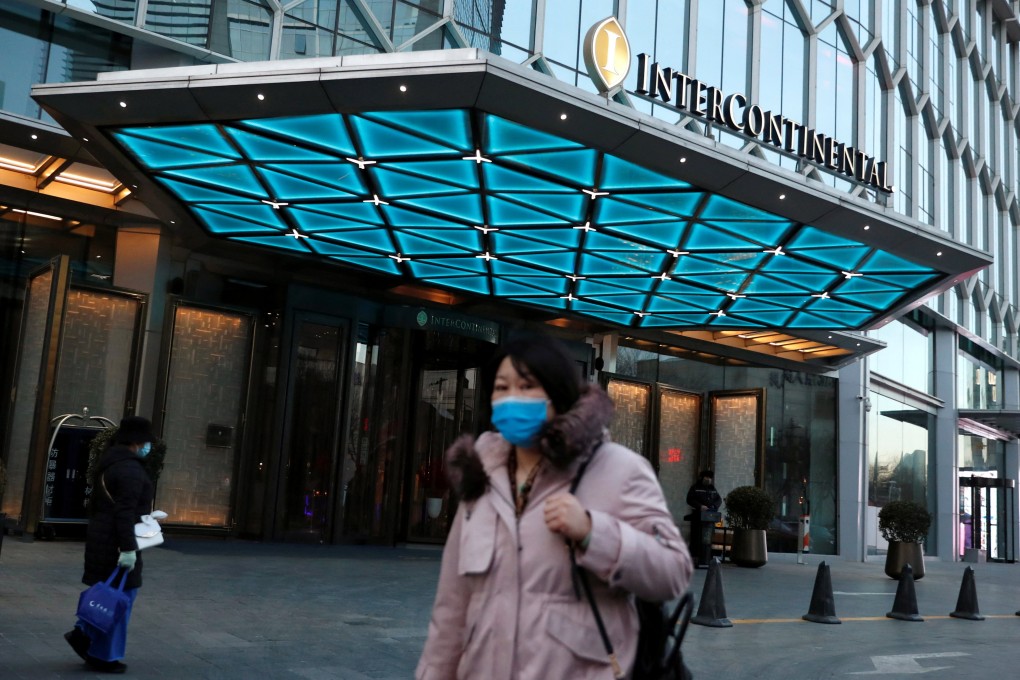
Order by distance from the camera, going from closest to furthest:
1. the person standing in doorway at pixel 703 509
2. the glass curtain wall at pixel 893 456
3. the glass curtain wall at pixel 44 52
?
the glass curtain wall at pixel 44 52
the person standing in doorway at pixel 703 509
the glass curtain wall at pixel 893 456

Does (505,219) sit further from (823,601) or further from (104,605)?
(104,605)

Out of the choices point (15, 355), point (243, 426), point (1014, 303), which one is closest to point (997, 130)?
point (1014, 303)

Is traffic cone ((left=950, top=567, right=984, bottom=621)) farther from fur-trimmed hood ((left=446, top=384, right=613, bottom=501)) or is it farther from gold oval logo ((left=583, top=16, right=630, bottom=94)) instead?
fur-trimmed hood ((left=446, top=384, right=613, bottom=501))

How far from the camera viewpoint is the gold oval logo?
1373cm

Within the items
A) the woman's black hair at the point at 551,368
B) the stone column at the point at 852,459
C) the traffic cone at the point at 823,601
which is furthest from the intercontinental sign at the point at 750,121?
the woman's black hair at the point at 551,368

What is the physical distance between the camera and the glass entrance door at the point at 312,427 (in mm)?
17328

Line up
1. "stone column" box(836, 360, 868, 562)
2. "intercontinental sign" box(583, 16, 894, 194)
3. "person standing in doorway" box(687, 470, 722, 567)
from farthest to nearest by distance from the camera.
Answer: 1. "stone column" box(836, 360, 868, 562)
2. "person standing in doorway" box(687, 470, 722, 567)
3. "intercontinental sign" box(583, 16, 894, 194)

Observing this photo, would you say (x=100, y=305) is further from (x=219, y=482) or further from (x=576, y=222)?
(x=576, y=222)

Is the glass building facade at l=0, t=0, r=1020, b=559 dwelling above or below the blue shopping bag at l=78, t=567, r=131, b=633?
above

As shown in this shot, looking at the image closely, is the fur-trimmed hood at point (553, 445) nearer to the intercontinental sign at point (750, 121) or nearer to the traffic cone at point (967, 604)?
the traffic cone at point (967, 604)

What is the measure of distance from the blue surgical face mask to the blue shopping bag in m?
4.28

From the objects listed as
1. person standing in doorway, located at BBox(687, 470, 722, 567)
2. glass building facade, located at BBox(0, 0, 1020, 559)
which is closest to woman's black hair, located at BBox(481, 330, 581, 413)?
glass building facade, located at BBox(0, 0, 1020, 559)

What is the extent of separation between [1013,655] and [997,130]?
35610 millimetres

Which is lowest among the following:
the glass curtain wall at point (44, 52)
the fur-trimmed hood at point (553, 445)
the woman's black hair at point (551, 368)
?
the fur-trimmed hood at point (553, 445)
